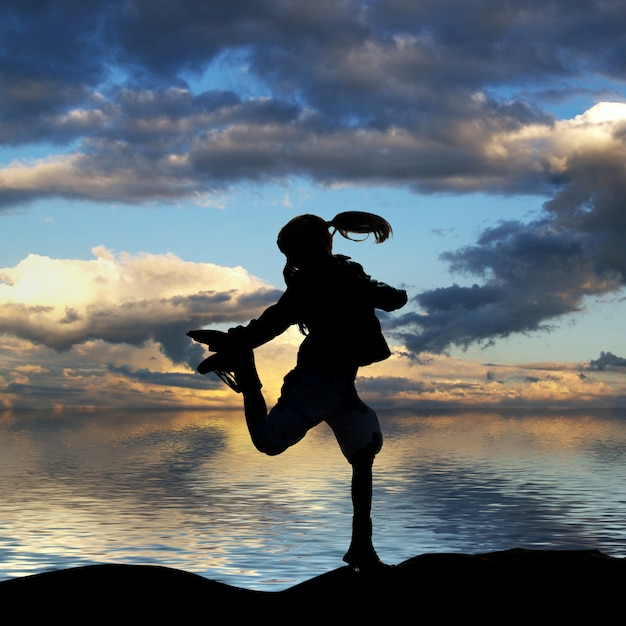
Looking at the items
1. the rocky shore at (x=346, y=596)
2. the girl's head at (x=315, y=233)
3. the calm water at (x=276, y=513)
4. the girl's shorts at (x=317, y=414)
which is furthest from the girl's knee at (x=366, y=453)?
the calm water at (x=276, y=513)

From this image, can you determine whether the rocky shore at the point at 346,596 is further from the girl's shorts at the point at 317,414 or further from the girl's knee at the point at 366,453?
the girl's shorts at the point at 317,414

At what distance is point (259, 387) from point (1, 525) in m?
25.7

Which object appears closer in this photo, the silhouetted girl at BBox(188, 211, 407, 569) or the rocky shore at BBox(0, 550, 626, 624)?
the rocky shore at BBox(0, 550, 626, 624)

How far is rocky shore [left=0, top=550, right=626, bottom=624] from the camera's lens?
6984 millimetres

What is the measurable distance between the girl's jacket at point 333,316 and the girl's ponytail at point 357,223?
0.35 meters

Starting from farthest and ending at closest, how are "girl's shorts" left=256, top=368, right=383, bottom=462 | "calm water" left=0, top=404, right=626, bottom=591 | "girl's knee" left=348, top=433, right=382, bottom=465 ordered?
"calm water" left=0, top=404, right=626, bottom=591
"girl's knee" left=348, top=433, right=382, bottom=465
"girl's shorts" left=256, top=368, right=383, bottom=462

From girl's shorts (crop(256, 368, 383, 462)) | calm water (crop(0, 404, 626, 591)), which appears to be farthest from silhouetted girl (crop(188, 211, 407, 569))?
calm water (crop(0, 404, 626, 591))

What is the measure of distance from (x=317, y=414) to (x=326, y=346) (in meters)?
0.63

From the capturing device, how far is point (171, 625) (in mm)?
6820

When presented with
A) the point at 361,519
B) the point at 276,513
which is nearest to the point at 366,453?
the point at 361,519

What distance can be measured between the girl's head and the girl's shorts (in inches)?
42.0

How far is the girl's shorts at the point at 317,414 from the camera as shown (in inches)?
308

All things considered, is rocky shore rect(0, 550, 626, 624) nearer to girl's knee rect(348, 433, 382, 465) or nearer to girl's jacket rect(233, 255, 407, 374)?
girl's knee rect(348, 433, 382, 465)

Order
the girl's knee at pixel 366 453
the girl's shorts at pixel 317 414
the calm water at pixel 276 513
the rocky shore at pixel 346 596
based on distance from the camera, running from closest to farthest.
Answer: the rocky shore at pixel 346 596
the girl's shorts at pixel 317 414
the girl's knee at pixel 366 453
the calm water at pixel 276 513
